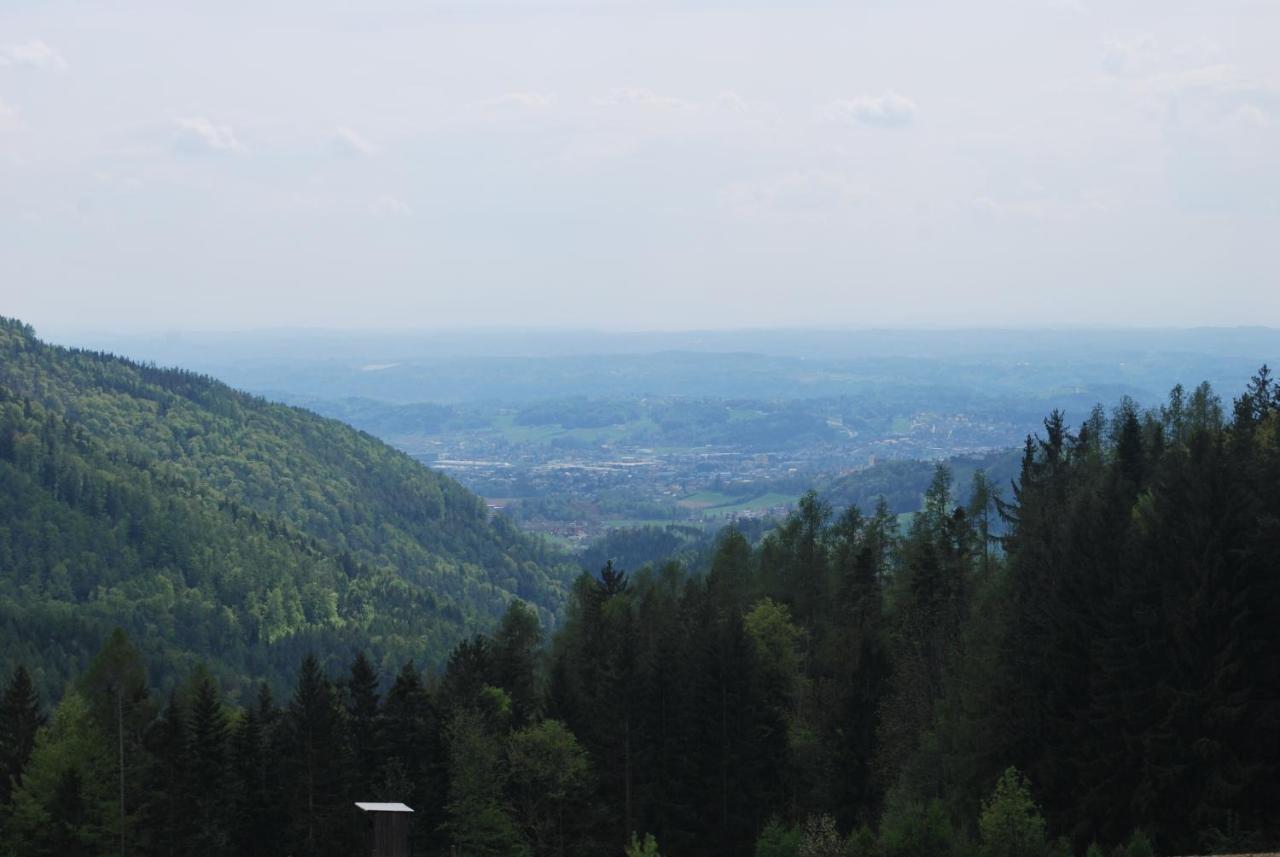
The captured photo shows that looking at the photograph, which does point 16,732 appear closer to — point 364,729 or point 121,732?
point 121,732

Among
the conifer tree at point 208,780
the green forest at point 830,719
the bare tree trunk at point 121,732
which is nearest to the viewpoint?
the green forest at point 830,719

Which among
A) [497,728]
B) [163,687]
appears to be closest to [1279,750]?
[497,728]

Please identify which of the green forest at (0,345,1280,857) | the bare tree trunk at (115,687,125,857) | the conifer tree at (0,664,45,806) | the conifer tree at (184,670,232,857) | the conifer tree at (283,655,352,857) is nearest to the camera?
the green forest at (0,345,1280,857)

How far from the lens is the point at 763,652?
6488 centimetres

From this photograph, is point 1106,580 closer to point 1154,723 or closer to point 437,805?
point 1154,723

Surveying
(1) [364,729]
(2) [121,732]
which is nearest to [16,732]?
(2) [121,732]

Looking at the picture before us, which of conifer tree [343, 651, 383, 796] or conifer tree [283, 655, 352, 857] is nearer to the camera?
conifer tree [283, 655, 352, 857]

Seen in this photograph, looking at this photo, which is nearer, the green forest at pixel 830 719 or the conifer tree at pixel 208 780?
the green forest at pixel 830 719

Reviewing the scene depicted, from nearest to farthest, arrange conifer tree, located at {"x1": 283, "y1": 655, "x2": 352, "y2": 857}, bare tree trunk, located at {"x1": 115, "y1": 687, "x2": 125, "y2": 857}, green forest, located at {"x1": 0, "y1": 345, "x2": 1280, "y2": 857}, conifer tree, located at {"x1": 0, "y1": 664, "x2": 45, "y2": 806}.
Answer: green forest, located at {"x1": 0, "y1": 345, "x2": 1280, "y2": 857} < conifer tree, located at {"x1": 283, "y1": 655, "x2": 352, "y2": 857} < bare tree trunk, located at {"x1": 115, "y1": 687, "x2": 125, "y2": 857} < conifer tree, located at {"x1": 0, "y1": 664, "x2": 45, "y2": 806}

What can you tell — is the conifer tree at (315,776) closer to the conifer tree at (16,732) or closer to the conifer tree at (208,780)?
the conifer tree at (208,780)

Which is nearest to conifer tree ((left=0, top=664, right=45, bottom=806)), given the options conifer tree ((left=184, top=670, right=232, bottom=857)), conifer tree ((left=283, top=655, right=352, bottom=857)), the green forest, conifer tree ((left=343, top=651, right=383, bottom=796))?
the green forest

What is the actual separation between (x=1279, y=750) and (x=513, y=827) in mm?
29414

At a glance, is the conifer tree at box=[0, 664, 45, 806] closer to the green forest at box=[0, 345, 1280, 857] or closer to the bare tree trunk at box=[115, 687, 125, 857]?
the green forest at box=[0, 345, 1280, 857]

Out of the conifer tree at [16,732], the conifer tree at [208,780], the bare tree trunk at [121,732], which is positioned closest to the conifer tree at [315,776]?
the conifer tree at [208,780]
